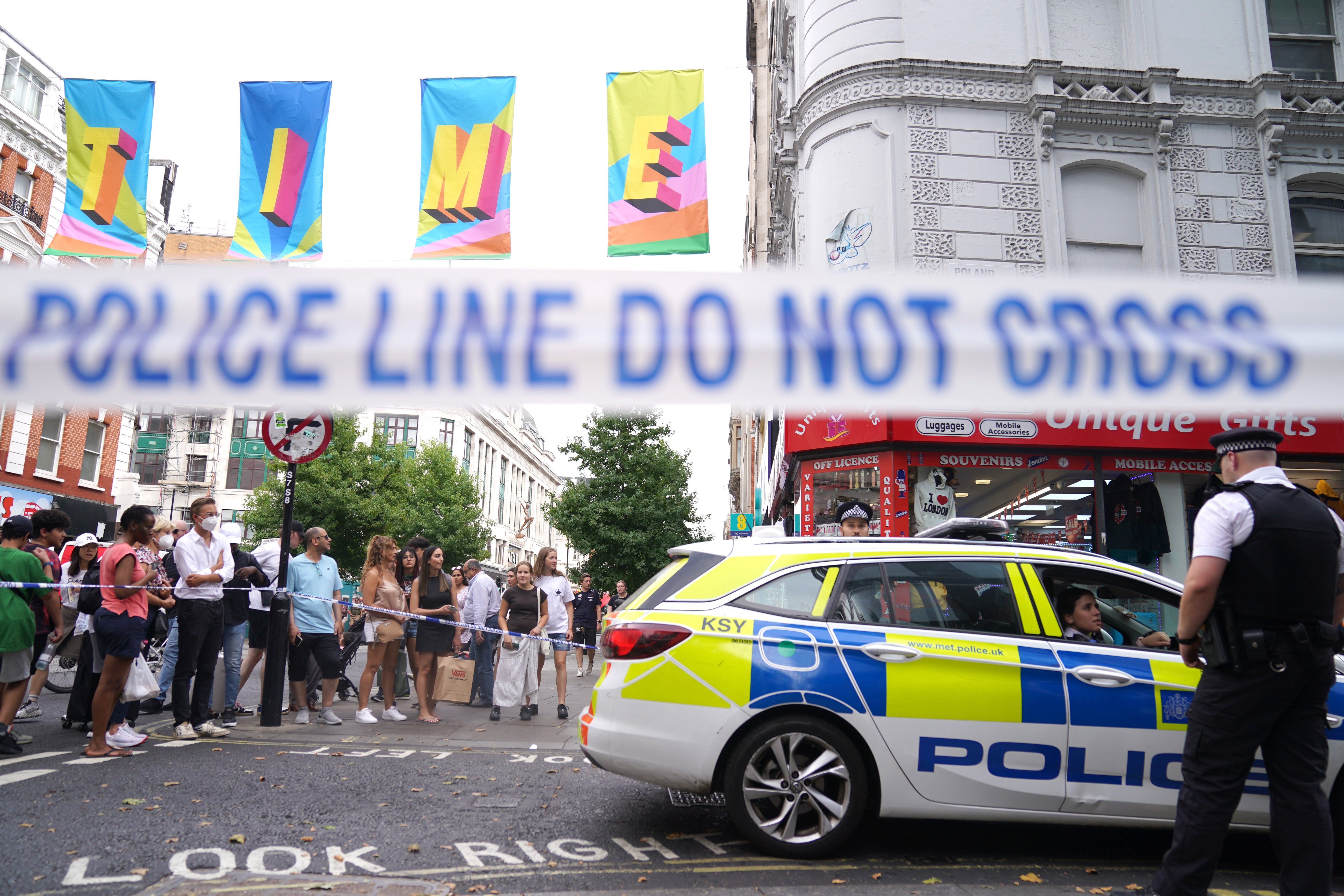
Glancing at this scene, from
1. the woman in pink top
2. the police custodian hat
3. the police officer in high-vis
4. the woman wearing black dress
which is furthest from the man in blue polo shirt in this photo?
the police custodian hat

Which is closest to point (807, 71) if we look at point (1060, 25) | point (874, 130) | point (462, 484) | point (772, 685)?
point (874, 130)

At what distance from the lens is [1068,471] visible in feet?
38.5

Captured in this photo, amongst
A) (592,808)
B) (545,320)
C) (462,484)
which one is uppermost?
(462,484)

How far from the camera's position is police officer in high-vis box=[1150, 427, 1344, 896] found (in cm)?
340

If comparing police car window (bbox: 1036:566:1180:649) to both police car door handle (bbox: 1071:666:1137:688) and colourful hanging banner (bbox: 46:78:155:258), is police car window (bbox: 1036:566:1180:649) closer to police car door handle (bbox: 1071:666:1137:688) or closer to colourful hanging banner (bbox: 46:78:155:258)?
police car door handle (bbox: 1071:666:1137:688)

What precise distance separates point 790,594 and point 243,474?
66.8m

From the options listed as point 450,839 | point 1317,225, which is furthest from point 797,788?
point 1317,225

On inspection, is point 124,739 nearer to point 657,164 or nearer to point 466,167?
point 466,167

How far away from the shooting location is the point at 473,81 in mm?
10641

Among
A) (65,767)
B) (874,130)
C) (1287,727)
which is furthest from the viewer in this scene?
(874,130)

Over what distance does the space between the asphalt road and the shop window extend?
11.0m

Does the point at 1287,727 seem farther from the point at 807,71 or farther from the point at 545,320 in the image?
the point at 807,71

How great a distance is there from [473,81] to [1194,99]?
10616 mm

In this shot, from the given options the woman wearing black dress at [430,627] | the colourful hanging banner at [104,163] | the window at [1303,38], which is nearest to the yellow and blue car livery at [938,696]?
the woman wearing black dress at [430,627]
